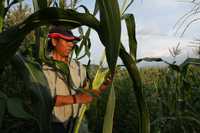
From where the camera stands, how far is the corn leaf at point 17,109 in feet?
4.20

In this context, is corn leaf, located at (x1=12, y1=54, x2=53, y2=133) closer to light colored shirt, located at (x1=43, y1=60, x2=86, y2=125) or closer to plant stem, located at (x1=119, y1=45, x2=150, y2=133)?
plant stem, located at (x1=119, y1=45, x2=150, y2=133)

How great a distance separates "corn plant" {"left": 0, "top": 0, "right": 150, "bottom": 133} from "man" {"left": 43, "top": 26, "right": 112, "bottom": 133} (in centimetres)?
123

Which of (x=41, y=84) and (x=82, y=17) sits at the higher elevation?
(x=82, y=17)

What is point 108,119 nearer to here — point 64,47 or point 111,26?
point 111,26

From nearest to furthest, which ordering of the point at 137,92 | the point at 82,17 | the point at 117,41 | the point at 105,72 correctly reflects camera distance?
the point at 117,41, the point at 82,17, the point at 137,92, the point at 105,72

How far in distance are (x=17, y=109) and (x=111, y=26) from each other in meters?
0.40

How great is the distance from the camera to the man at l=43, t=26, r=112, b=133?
274 cm

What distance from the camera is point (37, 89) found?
1328mm

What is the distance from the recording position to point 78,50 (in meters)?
2.86

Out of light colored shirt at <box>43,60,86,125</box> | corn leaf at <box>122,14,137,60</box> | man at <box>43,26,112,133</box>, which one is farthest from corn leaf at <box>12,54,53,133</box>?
light colored shirt at <box>43,60,86,125</box>

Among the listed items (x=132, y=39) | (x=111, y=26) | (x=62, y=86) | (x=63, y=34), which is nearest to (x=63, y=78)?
(x=62, y=86)

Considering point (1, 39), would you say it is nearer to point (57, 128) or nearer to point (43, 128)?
point (43, 128)

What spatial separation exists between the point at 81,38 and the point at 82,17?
1.61 metres

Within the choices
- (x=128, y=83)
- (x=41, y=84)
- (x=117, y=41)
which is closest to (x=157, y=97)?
(x=128, y=83)
